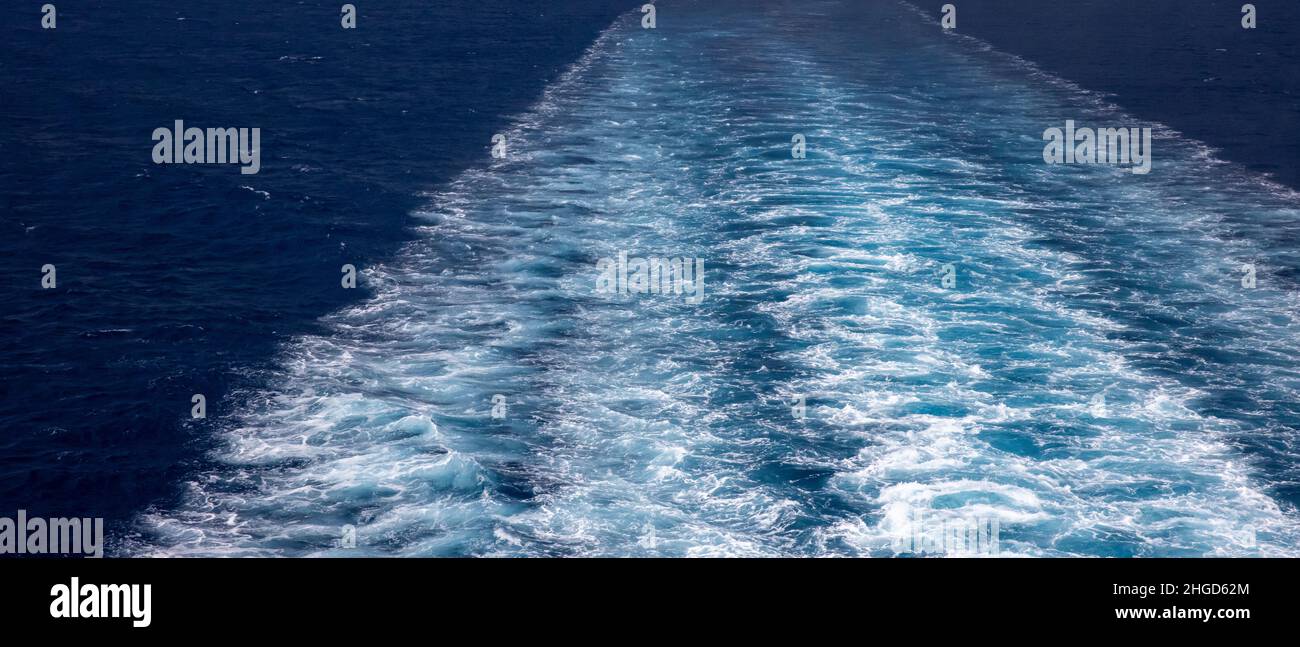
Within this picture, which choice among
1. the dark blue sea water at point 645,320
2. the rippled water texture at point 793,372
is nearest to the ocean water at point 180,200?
the dark blue sea water at point 645,320

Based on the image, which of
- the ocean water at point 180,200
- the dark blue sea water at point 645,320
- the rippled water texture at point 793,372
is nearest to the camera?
the rippled water texture at point 793,372

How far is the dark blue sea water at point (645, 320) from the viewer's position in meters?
17.0

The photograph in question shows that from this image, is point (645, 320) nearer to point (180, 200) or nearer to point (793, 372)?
point (793, 372)

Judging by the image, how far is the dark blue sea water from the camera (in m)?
17.0

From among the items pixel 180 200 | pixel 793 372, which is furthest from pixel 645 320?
pixel 180 200

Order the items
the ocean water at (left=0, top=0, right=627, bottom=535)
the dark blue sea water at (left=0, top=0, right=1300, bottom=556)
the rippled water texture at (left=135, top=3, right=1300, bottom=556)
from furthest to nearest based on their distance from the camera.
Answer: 1. the ocean water at (left=0, top=0, right=627, bottom=535)
2. the dark blue sea water at (left=0, top=0, right=1300, bottom=556)
3. the rippled water texture at (left=135, top=3, right=1300, bottom=556)

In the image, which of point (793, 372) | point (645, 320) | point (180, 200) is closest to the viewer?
point (793, 372)

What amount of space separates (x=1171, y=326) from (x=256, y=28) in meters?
49.4

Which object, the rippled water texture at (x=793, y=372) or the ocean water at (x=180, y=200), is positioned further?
the ocean water at (x=180, y=200)

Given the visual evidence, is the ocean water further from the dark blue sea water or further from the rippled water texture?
the rippled water texture

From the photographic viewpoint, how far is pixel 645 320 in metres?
23.7

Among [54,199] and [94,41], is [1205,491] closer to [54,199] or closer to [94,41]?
[54,199]

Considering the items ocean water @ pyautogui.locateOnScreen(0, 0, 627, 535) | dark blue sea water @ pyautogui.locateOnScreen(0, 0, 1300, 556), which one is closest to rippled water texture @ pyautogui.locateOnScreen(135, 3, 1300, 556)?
dark blue sea water @ pyautogui.locateOnScreen(0, 0, 1300, 556)

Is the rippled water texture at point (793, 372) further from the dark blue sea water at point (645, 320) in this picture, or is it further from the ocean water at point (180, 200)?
the ocean water at point (180, 200)
